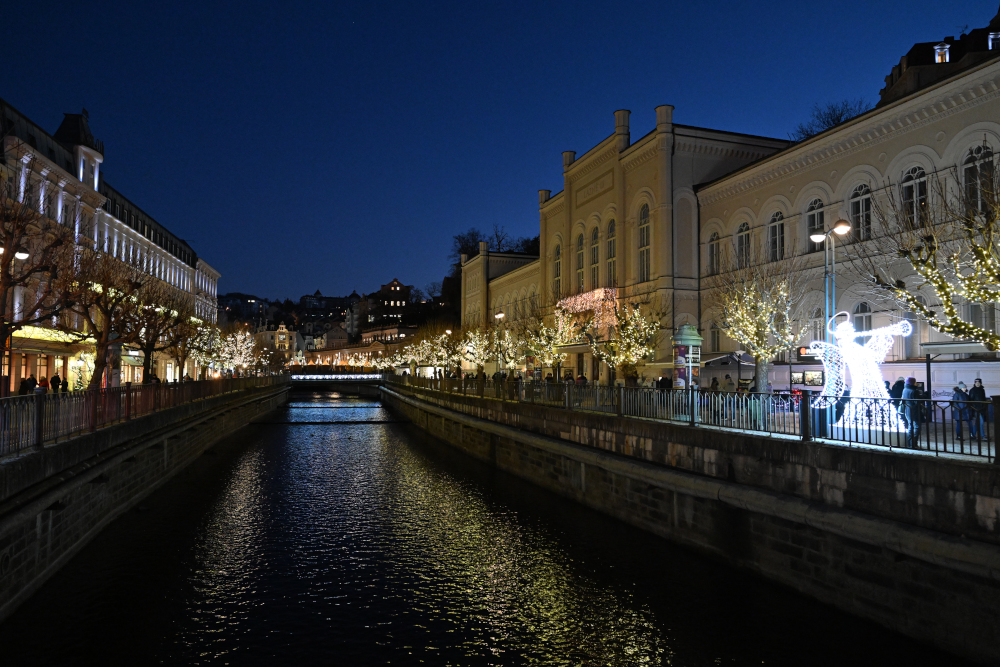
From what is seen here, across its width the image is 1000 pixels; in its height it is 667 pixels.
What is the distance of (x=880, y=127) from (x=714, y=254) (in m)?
11.4

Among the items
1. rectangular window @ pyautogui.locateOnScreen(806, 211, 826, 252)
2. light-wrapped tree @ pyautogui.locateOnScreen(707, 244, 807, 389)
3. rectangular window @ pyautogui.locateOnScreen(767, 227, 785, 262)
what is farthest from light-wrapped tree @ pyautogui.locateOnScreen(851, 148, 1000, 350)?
rectangular window @ pyautogui.locateOnScreen(767, 227, 785, 262)

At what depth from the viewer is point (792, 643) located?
10219 mm

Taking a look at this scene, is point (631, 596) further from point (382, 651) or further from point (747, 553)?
point (382, 651)

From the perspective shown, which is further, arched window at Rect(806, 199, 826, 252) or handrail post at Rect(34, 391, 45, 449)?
arched window at Rect(806, 199, 826, 252)

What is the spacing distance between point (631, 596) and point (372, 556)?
19.3 ft

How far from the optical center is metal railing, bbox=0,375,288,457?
10.8 meters

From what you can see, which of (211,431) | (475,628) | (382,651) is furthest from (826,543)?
(211,431)

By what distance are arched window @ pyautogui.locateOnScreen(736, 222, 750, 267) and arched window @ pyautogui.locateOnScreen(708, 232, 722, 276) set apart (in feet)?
4.87

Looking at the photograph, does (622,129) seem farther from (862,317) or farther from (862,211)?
(862,317)

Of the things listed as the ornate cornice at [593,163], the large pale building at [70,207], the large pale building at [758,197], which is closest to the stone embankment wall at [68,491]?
the large pale building at [70,207]

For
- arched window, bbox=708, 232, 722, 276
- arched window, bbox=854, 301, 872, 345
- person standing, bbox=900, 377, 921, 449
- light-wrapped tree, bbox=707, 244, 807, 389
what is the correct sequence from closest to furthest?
person standing, bbox=900, 377, 921, 449 → light-wrapped tree, bbox=707, 244, 807, 389 → arched window, bbox=854, 301, 872, 345 → arched window, bbox=708, 232, 722, 276

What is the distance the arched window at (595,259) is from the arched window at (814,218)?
1623 centimetres

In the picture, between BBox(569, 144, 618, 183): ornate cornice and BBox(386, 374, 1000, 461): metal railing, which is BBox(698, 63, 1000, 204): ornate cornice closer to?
BBox(569, 144, 618, 183): ornate cornice

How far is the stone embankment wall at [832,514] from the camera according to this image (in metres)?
8.81
